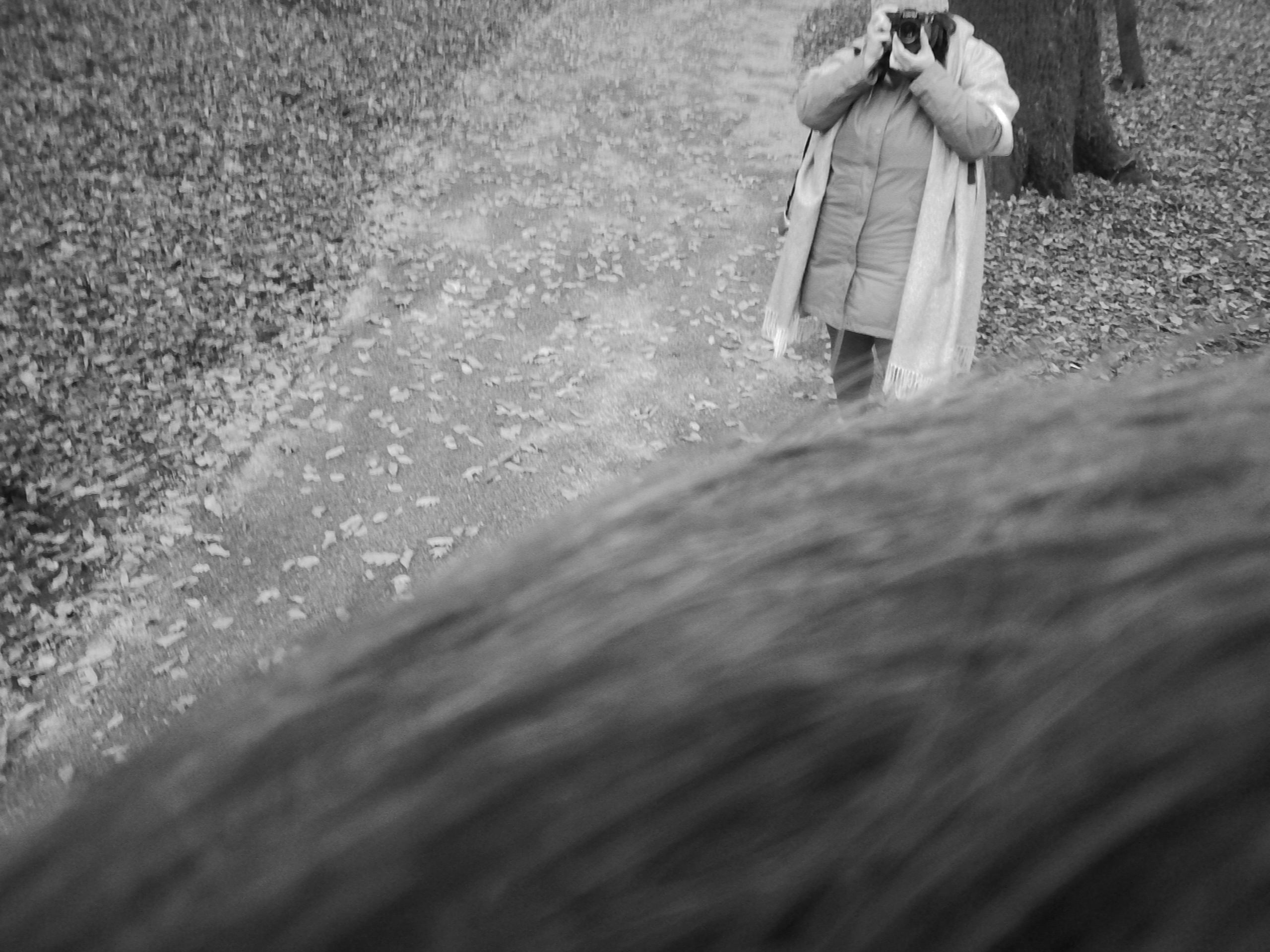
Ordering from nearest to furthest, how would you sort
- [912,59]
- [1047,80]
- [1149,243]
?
1. [912,59]
2. [1149,243]
3. [1047,80]

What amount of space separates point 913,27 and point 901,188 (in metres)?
0.57

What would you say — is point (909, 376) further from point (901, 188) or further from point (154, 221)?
point (154, 221)

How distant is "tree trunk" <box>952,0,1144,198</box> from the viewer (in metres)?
7.67

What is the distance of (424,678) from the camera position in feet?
2.51

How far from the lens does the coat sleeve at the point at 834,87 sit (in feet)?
11.4

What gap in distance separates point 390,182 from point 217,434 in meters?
3.96

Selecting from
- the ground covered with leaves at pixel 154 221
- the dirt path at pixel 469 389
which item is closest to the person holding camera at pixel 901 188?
the dirt path at pixel 469 389

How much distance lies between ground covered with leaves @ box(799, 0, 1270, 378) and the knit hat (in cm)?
138

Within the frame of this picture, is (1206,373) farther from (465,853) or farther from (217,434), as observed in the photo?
(217,434)

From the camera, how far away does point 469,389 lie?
577cm

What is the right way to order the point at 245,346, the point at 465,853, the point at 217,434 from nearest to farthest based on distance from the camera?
the point at 465,853
the point at 217,434
the point at 245,346

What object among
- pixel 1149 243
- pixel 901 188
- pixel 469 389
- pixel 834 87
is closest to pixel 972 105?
pixel 901 188

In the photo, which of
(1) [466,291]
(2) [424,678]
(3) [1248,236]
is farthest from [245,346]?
(3) [1248,236]

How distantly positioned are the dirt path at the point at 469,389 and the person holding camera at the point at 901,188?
788 mm
